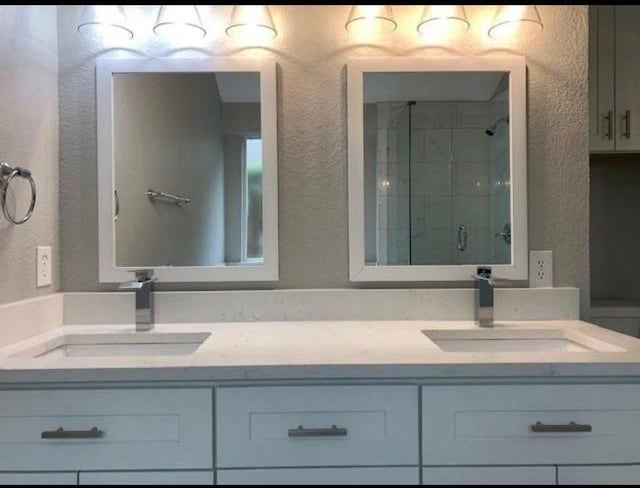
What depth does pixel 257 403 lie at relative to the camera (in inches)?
37.8

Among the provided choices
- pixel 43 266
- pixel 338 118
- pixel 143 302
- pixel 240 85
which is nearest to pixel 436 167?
pixel 338 118

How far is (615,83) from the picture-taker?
1780 mm

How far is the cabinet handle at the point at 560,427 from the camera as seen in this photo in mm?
961

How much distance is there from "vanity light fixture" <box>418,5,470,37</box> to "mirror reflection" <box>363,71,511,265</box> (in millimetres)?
139

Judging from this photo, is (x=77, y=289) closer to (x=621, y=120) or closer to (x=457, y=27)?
(x=457, y=27)

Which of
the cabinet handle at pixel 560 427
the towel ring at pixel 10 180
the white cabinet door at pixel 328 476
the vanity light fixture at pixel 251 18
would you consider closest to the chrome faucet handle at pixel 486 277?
the cabinet handle at pixel 560 427

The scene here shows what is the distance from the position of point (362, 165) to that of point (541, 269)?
0.68 m

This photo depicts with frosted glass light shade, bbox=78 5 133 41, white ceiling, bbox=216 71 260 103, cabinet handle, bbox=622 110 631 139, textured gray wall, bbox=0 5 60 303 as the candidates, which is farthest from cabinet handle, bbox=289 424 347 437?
cabinet handle, bbox=622 110 631 139

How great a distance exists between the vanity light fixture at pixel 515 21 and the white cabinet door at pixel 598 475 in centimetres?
127

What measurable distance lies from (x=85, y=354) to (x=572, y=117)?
1.68m

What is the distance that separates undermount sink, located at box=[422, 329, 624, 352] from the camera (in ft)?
4.34

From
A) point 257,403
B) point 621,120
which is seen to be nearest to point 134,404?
point 257,403

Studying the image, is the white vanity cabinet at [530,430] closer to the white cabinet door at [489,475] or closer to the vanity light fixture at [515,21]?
the white cabinet door at [489,475]

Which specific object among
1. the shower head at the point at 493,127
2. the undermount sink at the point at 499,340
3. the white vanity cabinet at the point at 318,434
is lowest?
the white vanity cabinet at the point at 318,434
